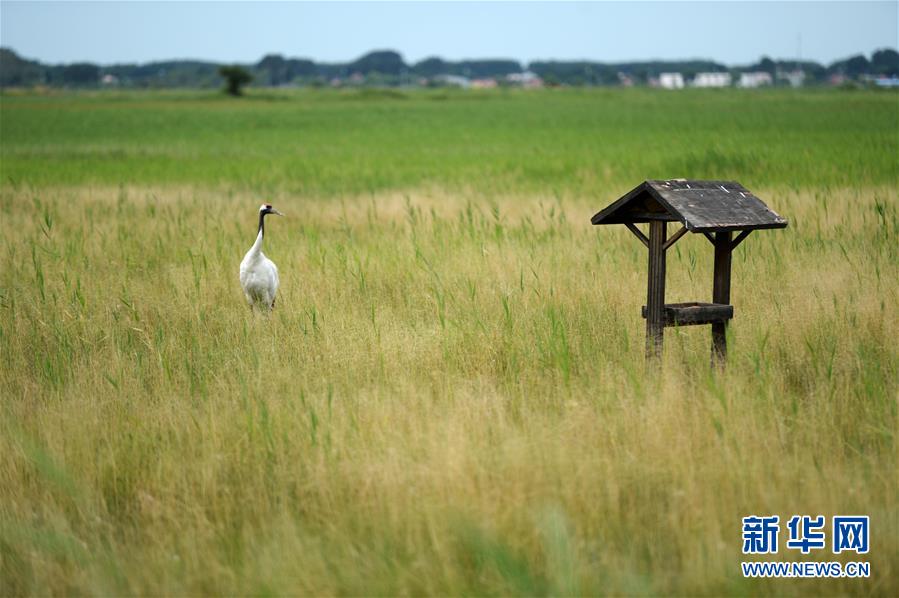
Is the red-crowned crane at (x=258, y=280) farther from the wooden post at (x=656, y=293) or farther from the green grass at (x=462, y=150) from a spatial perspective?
the green grass at (x=462, y=150)

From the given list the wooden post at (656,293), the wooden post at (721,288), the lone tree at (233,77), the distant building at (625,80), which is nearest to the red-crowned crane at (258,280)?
the wooden post at (656,293)

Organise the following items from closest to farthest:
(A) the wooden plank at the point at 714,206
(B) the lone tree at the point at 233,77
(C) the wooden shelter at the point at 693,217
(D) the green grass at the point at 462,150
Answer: (A) the wooden plank at the point at 714,206 < (C) the wooden shelter at the point at 693,217 < (D) the green grass at the point at 462,150 < (B) the lone tree at the point at 233,77

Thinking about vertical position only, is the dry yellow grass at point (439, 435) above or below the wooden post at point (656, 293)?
below

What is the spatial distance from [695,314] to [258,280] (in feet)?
12.9

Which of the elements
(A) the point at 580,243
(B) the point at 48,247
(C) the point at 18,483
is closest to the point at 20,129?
(B) the point at 48,247

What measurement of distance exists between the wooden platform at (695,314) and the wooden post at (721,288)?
12 cm

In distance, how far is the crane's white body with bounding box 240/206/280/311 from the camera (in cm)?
781

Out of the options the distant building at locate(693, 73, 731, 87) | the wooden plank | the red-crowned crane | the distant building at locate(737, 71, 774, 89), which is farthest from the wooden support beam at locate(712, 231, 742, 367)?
the distant building at locate(693, 73, 731, 87)

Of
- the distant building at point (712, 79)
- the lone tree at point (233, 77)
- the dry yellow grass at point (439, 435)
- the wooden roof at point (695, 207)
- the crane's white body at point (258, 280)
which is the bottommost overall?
the dry yellow grass at point (439, 435)

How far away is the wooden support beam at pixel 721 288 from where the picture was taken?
19.1 ft

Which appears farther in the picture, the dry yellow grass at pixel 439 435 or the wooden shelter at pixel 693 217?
the wooden shelter at pixel 693 217

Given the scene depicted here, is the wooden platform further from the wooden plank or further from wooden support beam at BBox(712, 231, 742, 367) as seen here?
the wooden plank

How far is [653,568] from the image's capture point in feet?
12.2

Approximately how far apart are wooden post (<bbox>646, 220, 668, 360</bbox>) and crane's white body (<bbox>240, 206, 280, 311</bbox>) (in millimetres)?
3596
